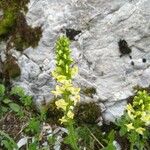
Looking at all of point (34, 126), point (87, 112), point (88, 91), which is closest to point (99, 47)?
point (88, 91)

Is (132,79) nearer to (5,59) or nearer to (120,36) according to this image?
(120,36)

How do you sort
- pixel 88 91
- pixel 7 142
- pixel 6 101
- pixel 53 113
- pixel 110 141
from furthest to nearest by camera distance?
pixel 6 101 < pixel 53 113 < pixel 88 91 < pixel 7 142 < pixel 110 141

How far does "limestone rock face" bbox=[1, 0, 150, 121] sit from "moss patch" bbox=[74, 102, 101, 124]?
99 millimetres

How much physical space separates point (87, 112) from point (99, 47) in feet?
2.78

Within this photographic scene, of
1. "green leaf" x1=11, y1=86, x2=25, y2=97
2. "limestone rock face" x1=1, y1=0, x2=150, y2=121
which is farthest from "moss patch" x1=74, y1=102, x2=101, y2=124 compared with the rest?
"green leaf" x1=11, y1=86, x2=25, y2=97

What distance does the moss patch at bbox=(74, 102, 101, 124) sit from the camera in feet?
18.7

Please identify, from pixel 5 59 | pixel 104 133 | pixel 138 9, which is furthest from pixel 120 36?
pixel 5 59

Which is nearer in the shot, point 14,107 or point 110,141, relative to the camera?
point 110,141

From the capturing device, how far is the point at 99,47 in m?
5.84

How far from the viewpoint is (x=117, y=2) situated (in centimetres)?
575

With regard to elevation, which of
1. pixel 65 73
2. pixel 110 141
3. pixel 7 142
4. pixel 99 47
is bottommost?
pixel 7 142

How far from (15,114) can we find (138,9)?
2.13 meters

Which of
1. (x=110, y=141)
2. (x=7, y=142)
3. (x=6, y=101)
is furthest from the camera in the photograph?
(x=6, y=101)

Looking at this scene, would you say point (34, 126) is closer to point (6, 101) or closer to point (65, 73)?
point (6, 101)
